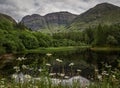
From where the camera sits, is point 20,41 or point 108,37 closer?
point 20,41

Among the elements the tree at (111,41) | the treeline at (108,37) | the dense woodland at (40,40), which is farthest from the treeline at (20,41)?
the tree at (111,41)

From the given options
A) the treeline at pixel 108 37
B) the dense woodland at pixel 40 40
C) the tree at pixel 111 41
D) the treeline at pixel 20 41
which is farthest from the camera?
the treeline at pixel 108 37

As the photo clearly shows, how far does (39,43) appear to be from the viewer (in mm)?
136250

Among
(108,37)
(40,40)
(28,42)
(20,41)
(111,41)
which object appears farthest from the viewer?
(40,40)

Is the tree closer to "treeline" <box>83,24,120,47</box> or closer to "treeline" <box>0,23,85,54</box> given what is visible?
"treeline" <box>83,24,120,47</box>

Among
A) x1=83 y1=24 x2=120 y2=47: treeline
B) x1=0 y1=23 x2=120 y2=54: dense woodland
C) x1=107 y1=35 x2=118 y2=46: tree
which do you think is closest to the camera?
x1=0 y1=23 x2=120 y2=54: dense woodland

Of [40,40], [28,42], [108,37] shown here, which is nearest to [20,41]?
[28,42]

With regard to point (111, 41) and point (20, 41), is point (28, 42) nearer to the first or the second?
point (20, 41)

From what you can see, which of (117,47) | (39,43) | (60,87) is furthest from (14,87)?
(39,43)

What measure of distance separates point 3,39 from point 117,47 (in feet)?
167

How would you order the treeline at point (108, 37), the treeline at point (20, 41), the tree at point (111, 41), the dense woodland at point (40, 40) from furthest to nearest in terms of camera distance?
1. the treeline at point (108, 37)
2. the tree at point (111, 41)
3. the dense woodland at point (40, 40)
4. the treeline at point (20, 41)

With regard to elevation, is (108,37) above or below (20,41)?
above

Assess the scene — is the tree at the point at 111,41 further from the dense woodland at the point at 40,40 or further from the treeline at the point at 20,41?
the treeline at the point at 20,41

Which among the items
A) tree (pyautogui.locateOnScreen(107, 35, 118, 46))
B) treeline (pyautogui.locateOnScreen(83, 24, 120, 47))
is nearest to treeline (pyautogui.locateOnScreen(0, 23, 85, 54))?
treeline (pyautogui.locateOnScreen(83, 24, 120, 47))
